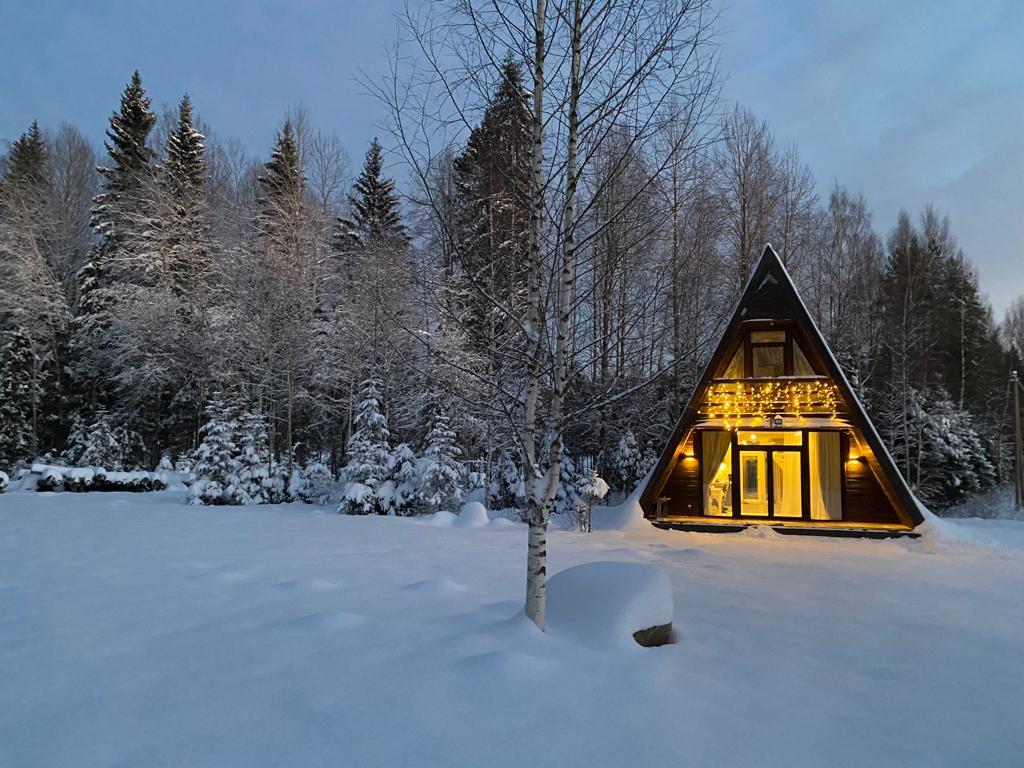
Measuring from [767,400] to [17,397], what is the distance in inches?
952

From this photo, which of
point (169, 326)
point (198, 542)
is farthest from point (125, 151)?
point (198, 542)

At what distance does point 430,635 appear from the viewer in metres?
3.73

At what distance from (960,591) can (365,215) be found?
21.9m

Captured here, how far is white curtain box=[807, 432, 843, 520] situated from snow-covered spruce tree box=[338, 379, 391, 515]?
9.20 m

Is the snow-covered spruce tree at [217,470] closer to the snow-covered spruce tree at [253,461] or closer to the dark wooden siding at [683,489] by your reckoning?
the snow-covered spruce tree at [253,461]

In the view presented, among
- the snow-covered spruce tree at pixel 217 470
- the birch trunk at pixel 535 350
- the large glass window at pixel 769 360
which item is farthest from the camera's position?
the snow-covered spruce tree at pixel 217 470

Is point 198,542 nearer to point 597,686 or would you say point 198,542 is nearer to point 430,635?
point 430,635

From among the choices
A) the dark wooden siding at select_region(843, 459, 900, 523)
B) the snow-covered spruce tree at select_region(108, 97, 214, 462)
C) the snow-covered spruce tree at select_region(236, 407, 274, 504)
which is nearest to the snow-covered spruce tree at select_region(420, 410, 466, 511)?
the snow-covered spruce tree at select_region(236, 407, 274, 504)

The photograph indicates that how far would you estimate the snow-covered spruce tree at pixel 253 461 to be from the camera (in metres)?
15.1

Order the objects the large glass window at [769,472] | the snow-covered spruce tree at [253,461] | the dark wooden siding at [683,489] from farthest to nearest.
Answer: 1. the snow-covered spruce tree at [253,461]
2. the dark wooden siding at [683,489]
3. the large glass window at [769,472]

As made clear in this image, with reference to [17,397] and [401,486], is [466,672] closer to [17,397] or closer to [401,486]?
[401,486]

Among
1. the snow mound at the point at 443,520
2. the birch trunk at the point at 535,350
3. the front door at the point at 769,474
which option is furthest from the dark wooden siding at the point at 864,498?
the birch trunk at the point at 535,350

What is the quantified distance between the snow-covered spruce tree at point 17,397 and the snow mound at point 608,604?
23.2 meters

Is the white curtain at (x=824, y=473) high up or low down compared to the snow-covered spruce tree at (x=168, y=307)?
down
